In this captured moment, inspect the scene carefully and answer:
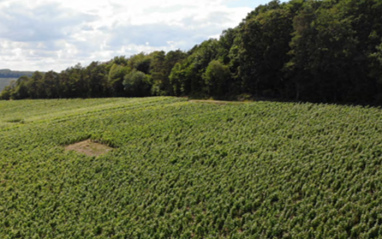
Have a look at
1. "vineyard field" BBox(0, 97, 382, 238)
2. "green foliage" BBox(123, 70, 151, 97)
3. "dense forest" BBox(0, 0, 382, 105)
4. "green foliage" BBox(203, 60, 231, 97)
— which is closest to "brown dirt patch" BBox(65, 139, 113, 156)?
"vineyard field" BBox(0, 97, 382, 238)

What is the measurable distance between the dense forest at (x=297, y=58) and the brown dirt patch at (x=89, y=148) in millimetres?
28192

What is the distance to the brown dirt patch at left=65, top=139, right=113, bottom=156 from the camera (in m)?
33.6

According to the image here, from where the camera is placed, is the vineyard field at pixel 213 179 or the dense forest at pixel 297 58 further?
the dense forest at pixel 297 58

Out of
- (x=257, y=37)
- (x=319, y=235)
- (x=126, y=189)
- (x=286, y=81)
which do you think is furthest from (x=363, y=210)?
(x=257, y=37)

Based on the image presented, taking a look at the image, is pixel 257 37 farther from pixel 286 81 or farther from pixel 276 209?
pixel 276 209

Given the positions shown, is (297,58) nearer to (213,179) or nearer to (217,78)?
(217,78)

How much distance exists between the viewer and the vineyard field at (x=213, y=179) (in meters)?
18.7

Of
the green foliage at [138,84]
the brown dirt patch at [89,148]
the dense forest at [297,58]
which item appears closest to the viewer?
the brown dirt patch at [89,148]

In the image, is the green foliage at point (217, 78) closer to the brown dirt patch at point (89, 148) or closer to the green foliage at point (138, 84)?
the green foliage at point (138, 84)

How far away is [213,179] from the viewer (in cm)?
2395

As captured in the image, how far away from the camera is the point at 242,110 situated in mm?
38344

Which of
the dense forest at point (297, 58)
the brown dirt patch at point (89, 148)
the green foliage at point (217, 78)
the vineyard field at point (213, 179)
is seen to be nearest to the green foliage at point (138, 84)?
the dense forest at point (297, 58)

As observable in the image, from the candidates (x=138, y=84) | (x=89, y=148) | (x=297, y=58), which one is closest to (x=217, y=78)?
(x=297, y=58)

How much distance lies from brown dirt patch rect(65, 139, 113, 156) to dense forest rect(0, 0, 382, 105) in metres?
28.2
